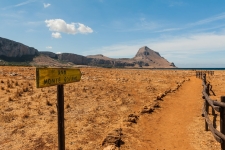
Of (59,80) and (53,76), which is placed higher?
(53,76)

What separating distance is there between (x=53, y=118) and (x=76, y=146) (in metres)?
4.24

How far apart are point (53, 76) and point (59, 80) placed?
0.31m

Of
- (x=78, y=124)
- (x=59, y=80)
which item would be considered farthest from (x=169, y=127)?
(x=59, y=80)

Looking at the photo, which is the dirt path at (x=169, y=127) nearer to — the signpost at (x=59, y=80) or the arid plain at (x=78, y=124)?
the arid plain at (x=78, y=124)

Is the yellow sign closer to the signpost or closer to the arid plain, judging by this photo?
the signpost

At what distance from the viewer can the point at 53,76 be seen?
5.39 m

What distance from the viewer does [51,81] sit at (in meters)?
5.32

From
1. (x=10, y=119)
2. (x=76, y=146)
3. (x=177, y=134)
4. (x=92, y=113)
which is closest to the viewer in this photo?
(x=76, y=146)

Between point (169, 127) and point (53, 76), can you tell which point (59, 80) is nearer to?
point (53, 76)

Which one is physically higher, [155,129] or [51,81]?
[51,81]

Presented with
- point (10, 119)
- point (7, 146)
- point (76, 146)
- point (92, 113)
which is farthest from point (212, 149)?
point (10, 119)

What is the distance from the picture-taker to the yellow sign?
4.90 meters

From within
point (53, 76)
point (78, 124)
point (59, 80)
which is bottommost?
point (78, 124)

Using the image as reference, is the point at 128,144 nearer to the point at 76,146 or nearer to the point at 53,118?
the point at 76,146
